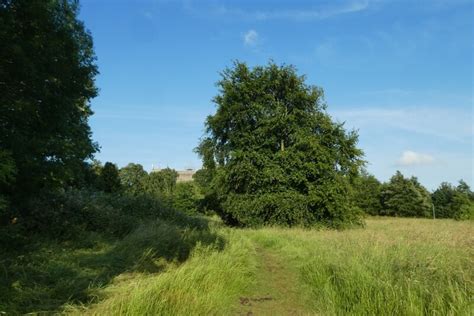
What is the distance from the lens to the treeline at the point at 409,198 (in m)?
56.4

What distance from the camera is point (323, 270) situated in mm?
9000

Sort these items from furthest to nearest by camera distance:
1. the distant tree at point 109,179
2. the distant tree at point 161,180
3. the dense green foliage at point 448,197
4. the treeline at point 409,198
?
the distant tree at point 161,180 → the treeline at point 409,198 → the dense green foliage at point 448,197 → the distant tree at point 109,179

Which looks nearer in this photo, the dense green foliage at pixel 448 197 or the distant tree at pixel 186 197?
the distant tree at pixel 186 197

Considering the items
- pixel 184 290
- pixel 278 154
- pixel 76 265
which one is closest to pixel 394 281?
pixel 184 290

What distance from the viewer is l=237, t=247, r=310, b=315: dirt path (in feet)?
24.3

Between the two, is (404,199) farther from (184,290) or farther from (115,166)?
(184,290)

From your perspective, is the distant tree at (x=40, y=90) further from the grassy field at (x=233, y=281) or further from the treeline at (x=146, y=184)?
the treeline at (x=146, y=184)

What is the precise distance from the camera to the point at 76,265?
898 cm

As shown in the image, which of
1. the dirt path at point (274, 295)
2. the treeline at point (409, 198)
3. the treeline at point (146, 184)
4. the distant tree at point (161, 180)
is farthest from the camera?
the distant tree at point (161, 180)

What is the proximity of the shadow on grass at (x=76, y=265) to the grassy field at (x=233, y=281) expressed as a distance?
0.02m

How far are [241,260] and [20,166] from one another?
5.40 meters

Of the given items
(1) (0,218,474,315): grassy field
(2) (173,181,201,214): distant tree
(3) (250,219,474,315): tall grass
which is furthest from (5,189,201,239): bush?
(2) (173,181,201,214): distant tree

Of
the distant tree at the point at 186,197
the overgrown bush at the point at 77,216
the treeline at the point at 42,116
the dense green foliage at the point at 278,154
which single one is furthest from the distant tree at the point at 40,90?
the distant tree at the point at 186,197

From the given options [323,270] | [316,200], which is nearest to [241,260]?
[323,270]
